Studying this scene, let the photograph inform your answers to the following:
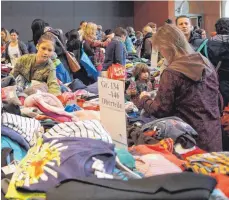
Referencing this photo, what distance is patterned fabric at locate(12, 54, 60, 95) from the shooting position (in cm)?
305

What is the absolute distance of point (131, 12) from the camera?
15.7 m

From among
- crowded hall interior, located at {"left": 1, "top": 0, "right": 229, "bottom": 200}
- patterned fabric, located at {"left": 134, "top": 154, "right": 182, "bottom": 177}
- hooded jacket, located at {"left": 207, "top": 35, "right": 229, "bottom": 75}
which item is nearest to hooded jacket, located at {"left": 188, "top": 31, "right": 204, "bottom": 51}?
crowded hall interior, located at {"left": 1, "top": 0, "right": 229, "bottom": 200}

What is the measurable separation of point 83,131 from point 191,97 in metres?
1.08

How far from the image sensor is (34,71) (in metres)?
3.09

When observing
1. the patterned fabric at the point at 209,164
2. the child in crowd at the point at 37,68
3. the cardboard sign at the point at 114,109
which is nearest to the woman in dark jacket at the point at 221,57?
the child in crowd at the point at 37,68

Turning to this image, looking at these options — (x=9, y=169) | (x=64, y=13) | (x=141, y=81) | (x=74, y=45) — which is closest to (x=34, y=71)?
(x=141, y=81)

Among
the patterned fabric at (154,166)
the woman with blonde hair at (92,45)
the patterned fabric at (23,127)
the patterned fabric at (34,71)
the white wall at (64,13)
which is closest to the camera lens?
the patterned fabric at (154,166)

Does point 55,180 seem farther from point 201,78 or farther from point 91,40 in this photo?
point 91,40

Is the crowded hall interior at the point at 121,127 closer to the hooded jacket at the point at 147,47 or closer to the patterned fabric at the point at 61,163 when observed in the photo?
the patterned fabric at the point at 61,163

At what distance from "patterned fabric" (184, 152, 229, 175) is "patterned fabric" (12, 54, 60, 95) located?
1.64 m

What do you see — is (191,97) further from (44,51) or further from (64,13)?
(64,13)

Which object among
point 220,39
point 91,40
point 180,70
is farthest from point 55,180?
point 91,40

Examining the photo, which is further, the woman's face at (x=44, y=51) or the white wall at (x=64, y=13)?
the white wall at (x=64, y=13)

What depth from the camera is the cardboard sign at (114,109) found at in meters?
1.72
